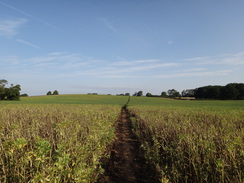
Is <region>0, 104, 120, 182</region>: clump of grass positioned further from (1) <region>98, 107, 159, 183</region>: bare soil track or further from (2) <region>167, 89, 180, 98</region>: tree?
(2) <region>167, 89, 180, 98</region>: tree

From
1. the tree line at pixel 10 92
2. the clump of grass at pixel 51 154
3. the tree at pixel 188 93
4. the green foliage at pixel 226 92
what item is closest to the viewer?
the clump of grass at pixel 51 154

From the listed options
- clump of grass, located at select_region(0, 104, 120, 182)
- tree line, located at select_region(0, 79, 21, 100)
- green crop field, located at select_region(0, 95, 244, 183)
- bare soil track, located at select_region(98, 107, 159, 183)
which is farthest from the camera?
tree line, located at select_region(0, 79, 21, 100)

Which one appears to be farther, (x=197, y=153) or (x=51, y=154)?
(x=51, y=154)

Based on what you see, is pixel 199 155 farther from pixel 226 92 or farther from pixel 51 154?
pixel 226 92

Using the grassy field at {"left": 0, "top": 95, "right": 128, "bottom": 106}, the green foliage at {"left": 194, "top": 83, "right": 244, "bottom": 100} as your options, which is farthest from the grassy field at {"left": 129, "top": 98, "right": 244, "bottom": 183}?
the green foliage at {"left": 194, "top": 83, "right": 244, "bottom": 100}

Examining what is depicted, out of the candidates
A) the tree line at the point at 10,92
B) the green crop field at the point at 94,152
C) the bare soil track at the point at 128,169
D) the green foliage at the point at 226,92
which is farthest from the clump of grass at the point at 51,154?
the green foliage at the point at 226,92

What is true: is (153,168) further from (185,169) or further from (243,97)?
(243,97)

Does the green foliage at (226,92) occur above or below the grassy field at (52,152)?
above

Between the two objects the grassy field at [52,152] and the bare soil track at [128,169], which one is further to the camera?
the bare soil track at [128,169]

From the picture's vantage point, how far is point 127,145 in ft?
23.2

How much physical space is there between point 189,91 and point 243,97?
46401 mm

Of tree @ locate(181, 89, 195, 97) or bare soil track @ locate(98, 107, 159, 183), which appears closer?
bare soil track @ locate(98, 107, 159, 183)

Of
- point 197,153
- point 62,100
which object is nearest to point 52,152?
point 197,153

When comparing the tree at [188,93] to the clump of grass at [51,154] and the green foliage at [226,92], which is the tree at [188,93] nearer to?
the green foliage at [226,92]
